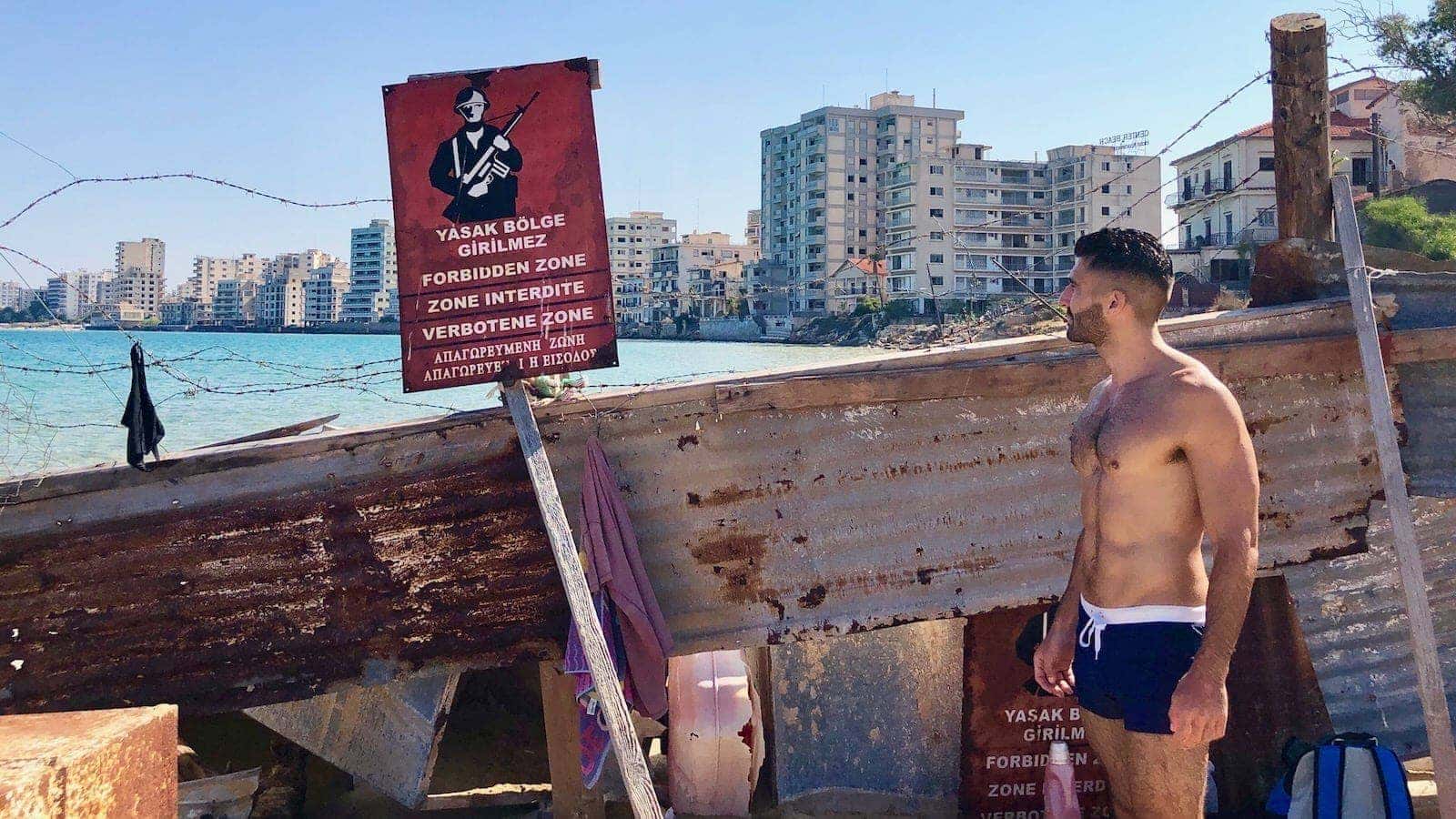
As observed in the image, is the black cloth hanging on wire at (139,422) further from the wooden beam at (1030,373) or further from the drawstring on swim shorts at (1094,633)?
the drawstring on swim shorts at (1094,633)

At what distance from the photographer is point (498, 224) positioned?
13.6ft

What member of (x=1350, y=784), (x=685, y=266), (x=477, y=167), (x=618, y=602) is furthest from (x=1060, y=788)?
(x=685, y=266)

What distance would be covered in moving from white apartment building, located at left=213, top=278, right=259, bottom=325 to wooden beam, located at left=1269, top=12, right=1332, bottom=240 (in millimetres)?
103687

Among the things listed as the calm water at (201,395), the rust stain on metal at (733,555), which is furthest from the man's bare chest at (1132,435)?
the calm water at (201,395)

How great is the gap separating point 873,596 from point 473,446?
5.33 ft

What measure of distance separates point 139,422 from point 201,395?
34160mm

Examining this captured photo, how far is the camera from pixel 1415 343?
4.40 metres

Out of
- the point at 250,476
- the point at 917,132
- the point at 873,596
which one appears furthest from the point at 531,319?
the point at 917,132

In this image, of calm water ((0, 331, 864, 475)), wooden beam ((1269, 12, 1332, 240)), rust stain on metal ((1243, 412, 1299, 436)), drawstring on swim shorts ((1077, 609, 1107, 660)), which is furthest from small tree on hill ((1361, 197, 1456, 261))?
drawstring on swim shorts ((1077, 609, 1107, 660))

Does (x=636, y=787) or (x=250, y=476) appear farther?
(x=250, y=476)

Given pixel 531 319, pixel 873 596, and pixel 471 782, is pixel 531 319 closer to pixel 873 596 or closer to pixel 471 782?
pixel 873 596

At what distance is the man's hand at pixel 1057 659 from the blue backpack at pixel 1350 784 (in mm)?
1222

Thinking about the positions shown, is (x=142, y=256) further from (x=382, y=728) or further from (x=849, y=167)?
(x=849, y=167)

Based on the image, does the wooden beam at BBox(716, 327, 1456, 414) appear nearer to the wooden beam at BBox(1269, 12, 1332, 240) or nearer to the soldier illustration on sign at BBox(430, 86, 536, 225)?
the wooden beam at BBox(1269, 12, 1332, 240)
